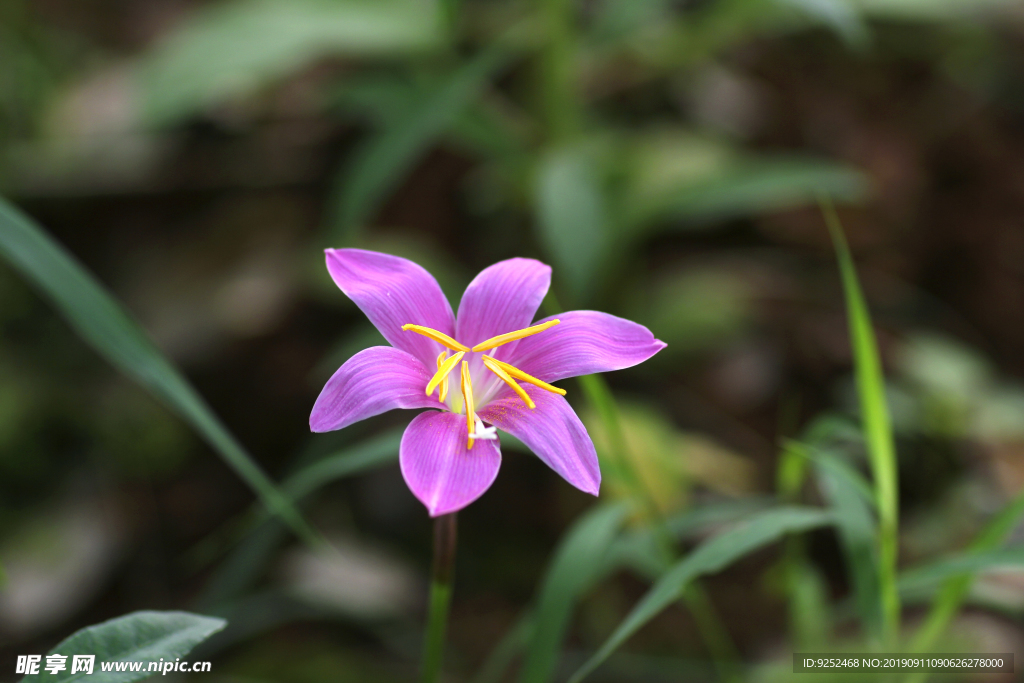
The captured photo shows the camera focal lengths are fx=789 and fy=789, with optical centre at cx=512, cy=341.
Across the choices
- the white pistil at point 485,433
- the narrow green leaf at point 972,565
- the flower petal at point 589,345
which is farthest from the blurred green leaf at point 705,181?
the white pistil at point 485,433

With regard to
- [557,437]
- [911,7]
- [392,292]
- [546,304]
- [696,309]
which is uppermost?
[911,7]

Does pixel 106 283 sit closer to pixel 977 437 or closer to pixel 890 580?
pixel 890 580

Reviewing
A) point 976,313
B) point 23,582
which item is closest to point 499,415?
point 23,582

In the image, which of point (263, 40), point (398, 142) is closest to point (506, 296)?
point (398, 142)

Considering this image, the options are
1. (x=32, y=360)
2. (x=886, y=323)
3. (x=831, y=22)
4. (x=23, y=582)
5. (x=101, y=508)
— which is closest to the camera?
(x=831, y=22)

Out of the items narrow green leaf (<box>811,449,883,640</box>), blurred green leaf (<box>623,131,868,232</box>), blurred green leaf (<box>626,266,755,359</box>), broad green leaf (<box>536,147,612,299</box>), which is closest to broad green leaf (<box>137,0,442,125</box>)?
broad green leaf (<box>536,147,612,299</box>)

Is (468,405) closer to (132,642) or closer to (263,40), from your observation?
(132,642)
